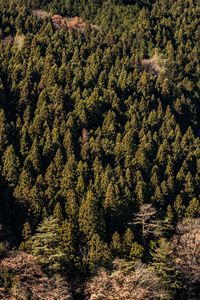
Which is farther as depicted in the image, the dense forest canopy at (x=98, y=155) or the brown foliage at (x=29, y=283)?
the dense forest canopy at (x=98, y=155)

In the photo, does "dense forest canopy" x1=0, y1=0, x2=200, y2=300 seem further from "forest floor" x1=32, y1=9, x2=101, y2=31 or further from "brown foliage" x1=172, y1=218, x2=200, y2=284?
"forest floor" x1=32, y1=9, x2=101, y2=31

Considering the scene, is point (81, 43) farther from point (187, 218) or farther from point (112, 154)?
point (187, 218)

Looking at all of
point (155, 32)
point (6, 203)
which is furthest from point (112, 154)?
point (155, 32)

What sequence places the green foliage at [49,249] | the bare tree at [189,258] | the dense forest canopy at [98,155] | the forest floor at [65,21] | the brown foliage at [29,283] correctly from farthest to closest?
the forest floor at [65,21] → the green foliage at [49,249] → the dense forest canopy at [98,155] → the bare tree at [189,258] → the brown foliage at [29,283]

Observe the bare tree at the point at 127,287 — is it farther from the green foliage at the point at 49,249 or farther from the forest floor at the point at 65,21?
the forest floor at the point at 65,21

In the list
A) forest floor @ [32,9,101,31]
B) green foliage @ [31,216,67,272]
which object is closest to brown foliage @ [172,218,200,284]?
green foliage @ [31,216,67,272]

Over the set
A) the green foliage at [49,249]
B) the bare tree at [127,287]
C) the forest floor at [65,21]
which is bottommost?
the bare tree at [127,287]

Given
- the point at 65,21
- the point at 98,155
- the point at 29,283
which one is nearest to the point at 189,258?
the point at 29,283

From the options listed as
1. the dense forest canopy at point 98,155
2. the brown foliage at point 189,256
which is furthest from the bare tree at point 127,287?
the brown foliage at point 189,256

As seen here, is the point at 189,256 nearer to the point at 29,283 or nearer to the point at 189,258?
the point at 189,258
